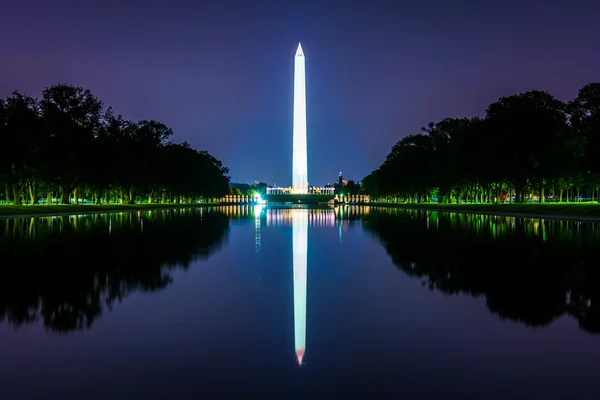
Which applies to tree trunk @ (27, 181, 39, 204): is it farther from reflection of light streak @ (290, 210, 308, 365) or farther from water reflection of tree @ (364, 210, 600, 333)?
water reflection of tree @ (364, 210, 600, 333)

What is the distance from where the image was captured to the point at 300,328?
8352 millimetres

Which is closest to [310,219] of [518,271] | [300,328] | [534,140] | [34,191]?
[534,140]

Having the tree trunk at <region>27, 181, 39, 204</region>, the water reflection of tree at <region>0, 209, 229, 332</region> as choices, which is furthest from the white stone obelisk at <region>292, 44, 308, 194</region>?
the water reflection of tree at <region>0, 209, 229, 332</region>

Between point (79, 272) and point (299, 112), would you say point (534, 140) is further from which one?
point (299, 112)

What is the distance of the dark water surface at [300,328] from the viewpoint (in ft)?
19.7

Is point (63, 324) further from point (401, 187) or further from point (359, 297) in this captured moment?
point (401, 187)

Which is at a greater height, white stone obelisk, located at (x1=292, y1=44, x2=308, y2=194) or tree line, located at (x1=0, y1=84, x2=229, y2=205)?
white stone obelisk, located at (x1=292, y1=44, x2=308, y2=194)

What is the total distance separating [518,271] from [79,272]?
10.7 m

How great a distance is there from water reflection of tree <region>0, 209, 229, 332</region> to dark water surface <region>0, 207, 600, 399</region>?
6 centimetres

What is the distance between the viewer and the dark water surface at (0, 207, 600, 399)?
599cm

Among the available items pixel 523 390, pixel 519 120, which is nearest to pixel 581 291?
pixel 523 390

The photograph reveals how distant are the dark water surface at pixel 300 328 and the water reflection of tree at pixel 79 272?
0.18 feet

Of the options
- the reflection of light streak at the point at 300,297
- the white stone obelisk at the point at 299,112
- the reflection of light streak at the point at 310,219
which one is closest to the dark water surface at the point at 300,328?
the reflection of light streak at the point at 300,297

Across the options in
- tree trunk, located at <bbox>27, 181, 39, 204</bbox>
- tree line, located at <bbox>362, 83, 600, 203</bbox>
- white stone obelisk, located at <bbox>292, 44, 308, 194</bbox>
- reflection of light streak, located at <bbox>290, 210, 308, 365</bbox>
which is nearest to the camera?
reflection of light streak, located at <bbox>290, 210, 308, 365</bbox>
